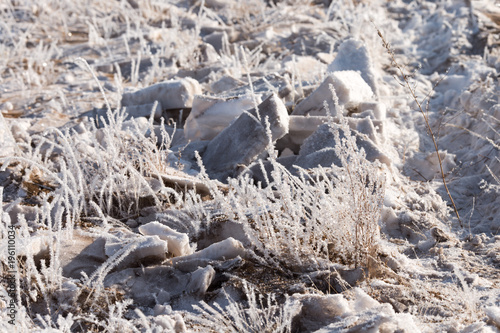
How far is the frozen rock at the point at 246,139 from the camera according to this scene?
3549 mm

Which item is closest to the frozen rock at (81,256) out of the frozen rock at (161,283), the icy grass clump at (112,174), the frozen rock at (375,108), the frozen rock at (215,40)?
the frozen rock at (161,283)

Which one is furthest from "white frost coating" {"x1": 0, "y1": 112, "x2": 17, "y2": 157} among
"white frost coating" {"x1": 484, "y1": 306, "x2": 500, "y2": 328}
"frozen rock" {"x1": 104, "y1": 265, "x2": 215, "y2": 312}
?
"white frost coating" {"x1": 484, "y1": 306, "x2": 500, "y2": 328}

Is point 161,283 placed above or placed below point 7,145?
above

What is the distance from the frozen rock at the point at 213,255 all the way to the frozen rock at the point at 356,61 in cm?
247

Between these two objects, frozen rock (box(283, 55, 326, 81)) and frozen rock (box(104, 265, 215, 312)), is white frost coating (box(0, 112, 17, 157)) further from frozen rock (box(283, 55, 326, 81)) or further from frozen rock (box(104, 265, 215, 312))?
frozen rock (box(283, 55, 326, 81))

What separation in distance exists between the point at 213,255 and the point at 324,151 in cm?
117

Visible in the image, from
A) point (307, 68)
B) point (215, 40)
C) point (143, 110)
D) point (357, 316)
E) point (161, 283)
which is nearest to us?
point (357, 316)

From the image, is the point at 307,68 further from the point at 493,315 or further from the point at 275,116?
the point at 493,315

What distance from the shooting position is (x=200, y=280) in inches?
89.4

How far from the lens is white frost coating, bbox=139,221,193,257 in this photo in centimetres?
256

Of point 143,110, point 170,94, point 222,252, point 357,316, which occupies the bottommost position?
point 143,110

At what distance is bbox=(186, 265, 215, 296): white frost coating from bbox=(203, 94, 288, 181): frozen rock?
50.1 inches

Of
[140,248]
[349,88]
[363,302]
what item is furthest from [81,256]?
[349,88]

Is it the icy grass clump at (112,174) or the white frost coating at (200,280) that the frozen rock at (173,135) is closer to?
the icy grass clump at (112,174)
